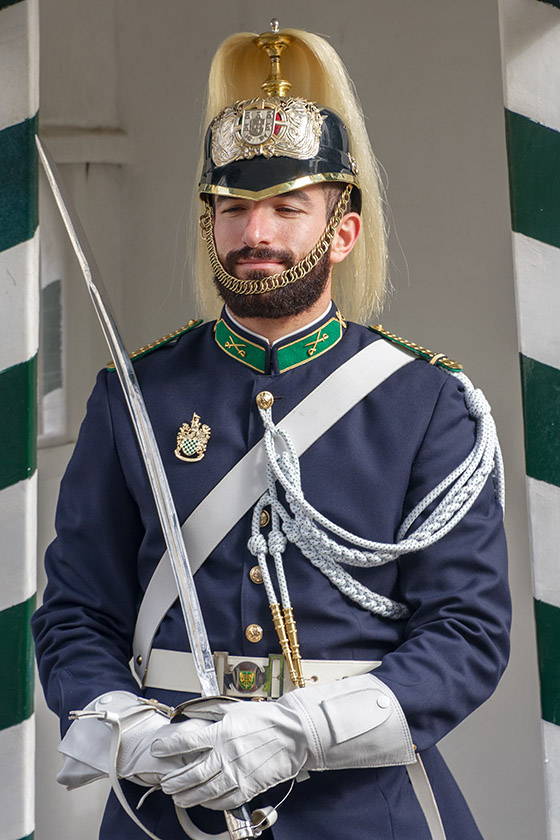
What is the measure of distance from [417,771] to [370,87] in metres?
1.88

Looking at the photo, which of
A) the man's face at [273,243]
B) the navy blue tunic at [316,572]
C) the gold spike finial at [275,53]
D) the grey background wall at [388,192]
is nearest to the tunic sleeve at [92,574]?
the navy blue tunic at [316,572]

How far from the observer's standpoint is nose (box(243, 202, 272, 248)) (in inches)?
88.1

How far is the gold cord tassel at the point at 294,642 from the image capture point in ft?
6.92

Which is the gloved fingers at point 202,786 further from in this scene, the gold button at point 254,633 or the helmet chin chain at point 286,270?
the helmet chin chain at point 286,270

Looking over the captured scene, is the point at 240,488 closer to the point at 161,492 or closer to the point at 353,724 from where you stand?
the point at 161,492

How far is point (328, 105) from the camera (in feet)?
8.32

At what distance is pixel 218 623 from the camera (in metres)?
2.19

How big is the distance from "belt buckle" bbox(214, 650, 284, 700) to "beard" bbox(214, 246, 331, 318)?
56 centimetres

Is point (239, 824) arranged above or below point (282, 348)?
below

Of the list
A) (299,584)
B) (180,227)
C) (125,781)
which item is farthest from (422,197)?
(125,781)

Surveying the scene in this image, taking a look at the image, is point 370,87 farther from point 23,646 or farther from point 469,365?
point 23,646

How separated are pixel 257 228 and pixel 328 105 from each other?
41 cm

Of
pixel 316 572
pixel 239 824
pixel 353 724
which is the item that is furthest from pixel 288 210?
pixel 239 824

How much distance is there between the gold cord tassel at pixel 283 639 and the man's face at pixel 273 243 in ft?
1.61
